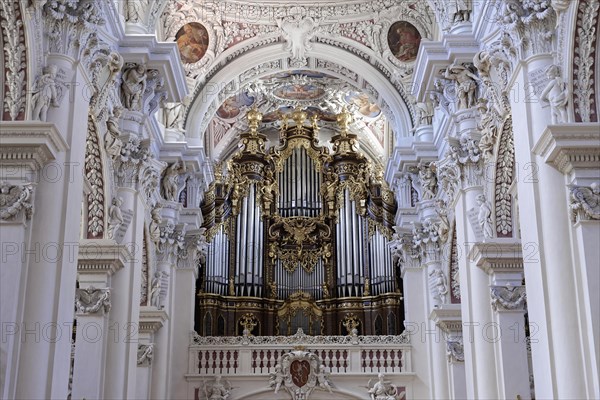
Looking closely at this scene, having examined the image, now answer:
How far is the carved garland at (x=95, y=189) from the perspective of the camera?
46.2 feet

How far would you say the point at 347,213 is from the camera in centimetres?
2292

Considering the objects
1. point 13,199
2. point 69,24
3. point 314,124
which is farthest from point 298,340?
point 13,199

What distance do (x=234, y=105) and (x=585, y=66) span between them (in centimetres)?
1414

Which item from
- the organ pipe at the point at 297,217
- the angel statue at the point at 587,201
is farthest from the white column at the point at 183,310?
the angel statue at the point at 587,201

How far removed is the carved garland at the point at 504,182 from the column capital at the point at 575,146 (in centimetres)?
346

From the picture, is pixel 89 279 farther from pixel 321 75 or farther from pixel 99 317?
pixel 321 75

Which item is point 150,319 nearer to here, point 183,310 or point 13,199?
point 183,310

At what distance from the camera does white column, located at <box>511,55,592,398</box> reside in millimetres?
9703

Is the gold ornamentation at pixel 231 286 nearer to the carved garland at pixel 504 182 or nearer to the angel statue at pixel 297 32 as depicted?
the angel statue at pixel 297 32

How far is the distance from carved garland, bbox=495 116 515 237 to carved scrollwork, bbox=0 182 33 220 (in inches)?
260

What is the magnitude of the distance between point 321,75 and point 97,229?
946 centimetres

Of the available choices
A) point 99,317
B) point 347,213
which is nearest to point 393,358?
point 347,213

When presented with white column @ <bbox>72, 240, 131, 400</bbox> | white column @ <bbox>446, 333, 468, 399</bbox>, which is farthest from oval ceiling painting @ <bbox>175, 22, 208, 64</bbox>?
white column @ <bbox>446, 333, 468, 399</bbox>

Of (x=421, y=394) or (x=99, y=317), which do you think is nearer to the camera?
(x=99, y=317)
